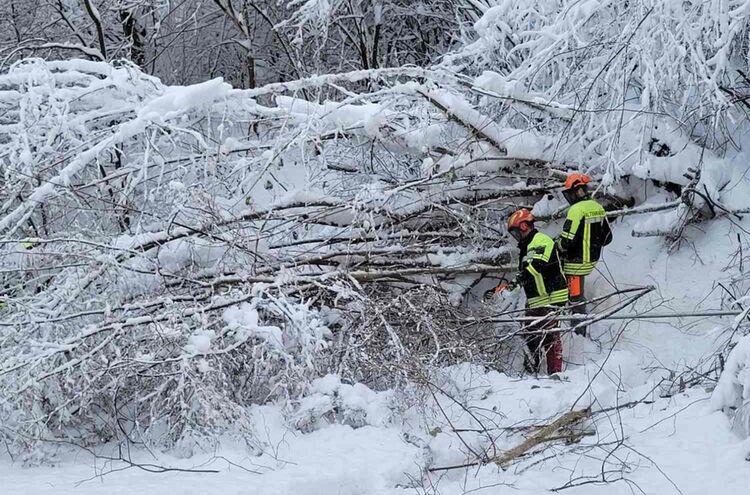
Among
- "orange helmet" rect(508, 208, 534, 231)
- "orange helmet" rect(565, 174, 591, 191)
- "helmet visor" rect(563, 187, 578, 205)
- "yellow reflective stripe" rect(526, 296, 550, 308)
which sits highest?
"orange helmet" rect(565, 174, 591, 191)

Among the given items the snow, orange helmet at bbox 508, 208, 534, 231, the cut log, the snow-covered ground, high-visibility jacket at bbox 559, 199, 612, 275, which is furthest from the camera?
orange helmet at bbox 508, 208, 534, 231

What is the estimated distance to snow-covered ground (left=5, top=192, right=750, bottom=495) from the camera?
455cm

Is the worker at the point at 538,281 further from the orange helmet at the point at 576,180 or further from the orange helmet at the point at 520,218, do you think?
the orange helmet at the point at 576,180

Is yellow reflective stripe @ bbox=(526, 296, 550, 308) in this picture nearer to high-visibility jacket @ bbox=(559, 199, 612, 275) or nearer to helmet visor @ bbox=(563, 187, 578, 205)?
high-visibility jacket @ bbox=(559, 199, 612, 275)

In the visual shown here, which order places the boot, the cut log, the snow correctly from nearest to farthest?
1. the cut log
2. the snow
3. the boot

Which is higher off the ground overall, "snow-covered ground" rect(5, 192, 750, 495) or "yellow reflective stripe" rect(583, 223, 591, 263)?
"yellow reflective stripe" rect(583, 223, 591, 263)

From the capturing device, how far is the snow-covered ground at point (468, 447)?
455 centimetres

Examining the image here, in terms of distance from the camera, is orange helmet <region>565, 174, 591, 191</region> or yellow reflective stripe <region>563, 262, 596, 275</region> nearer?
orange helmet <region>565, 174, 591, 191</region>

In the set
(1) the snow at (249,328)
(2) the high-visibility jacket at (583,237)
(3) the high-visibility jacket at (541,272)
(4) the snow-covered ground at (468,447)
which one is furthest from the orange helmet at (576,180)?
(1) the snow at (249,328)

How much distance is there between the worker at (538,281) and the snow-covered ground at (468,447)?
45 cm

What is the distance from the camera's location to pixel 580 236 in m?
7.46

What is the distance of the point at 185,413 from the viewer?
5.37 meters

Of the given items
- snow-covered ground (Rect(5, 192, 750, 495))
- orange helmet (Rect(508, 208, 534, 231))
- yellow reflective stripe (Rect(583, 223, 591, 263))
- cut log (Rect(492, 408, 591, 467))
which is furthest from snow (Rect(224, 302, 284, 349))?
yellow reflective stripe (Rect(583, 223, 591, 263))

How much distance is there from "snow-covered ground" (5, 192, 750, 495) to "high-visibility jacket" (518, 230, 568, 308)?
2.43ft
